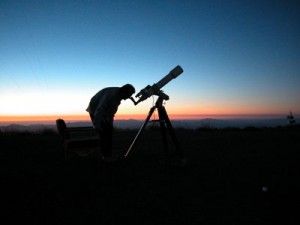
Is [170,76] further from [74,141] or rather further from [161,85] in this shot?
[74,141]

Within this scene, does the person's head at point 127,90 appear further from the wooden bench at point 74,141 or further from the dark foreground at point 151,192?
the dark foreground at point 151,192

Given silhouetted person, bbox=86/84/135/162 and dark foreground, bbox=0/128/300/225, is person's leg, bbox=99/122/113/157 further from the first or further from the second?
dark foreground, bbox=0/128/300/225

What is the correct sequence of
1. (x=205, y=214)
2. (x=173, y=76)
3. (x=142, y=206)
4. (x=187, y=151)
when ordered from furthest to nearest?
(x=187, y=151), (x=173, y=76), (x=142, y=206), (x=205, y=214)

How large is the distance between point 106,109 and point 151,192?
8.89 ft

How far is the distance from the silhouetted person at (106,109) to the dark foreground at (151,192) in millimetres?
519

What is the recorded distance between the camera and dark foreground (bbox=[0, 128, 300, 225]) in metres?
3.21

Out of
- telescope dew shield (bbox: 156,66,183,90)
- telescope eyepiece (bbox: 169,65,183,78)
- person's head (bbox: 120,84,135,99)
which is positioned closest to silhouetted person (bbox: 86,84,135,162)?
person's head (bbox: 120,84,135,99)

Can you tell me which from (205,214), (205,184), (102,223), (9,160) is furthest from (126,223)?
(9,160)

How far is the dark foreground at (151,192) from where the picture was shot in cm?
321

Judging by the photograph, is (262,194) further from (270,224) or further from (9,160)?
(9,160)

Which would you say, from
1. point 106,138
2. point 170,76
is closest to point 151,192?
point 106,138

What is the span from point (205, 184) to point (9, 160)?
196 inches

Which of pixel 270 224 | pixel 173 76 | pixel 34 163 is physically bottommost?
pixel 270 224

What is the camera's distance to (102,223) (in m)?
3.04
